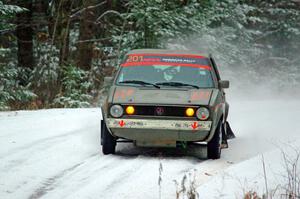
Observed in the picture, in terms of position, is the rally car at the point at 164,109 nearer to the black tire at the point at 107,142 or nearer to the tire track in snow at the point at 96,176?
the black tire at the point at 107,142

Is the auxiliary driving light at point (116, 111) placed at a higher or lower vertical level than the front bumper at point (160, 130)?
higher

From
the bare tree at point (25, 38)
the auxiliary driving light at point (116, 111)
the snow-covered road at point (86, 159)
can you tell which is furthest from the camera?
the bare tree at point (25, 38)

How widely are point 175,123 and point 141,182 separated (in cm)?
144

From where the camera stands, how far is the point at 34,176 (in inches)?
307

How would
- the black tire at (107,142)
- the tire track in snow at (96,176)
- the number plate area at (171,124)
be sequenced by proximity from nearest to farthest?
the tire track in snow at (96,176)
the number plate area at (171,124)
the black tire at (107,142)

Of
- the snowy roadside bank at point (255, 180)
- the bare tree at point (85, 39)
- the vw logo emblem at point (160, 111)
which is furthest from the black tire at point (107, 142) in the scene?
the bare tree at point (85, 39)

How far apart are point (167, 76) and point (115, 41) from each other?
11955mm

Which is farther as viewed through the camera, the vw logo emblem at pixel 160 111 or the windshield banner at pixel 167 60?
the windshield banner at pixel 167 60

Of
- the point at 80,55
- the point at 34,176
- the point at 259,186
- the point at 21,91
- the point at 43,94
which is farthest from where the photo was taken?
the point at 80,55

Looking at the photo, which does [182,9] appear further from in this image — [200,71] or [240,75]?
[200,71]

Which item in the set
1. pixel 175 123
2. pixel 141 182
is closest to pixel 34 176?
pixel 141 182

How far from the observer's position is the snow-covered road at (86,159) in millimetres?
7199

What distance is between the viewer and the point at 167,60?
10.1 meters

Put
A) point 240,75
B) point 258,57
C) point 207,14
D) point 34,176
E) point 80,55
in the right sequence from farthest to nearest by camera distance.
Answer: point 258,57
point 240,75
point 207,14
point 80,55
point 34,176
